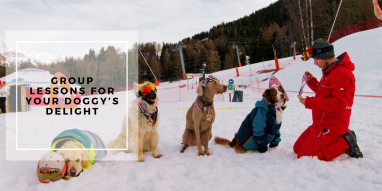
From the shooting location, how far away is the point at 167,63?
3906 cm

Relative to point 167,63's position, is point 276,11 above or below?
above

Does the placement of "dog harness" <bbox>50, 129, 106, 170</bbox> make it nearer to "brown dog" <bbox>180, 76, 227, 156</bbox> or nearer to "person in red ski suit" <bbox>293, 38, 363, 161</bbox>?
"brown dog" <bbox>180, 76, 227, 156</bbox>

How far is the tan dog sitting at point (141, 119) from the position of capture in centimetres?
275

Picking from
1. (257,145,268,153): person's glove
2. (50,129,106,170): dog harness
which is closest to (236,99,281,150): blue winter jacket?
(257,145,268,153): person's glove

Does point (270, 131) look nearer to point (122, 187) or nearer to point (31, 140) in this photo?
point (122, 187)

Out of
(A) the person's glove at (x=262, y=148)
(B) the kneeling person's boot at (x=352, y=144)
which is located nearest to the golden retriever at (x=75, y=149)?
(A) the person's glove at (x=262, y=148)

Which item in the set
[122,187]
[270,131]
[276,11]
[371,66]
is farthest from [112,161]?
[276,11]

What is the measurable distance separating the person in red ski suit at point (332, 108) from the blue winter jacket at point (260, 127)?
0.48 metres

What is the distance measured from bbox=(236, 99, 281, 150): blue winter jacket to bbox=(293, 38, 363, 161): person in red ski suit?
1.57ft

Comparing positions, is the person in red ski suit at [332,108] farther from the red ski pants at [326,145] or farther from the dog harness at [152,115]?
the dog harness at [152,115]

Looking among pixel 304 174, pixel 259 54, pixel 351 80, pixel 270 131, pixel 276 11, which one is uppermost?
pixel 276 11

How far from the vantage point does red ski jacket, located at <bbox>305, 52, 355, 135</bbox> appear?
204cm

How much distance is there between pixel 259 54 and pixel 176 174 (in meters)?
46.0

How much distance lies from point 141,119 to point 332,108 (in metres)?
2.49
